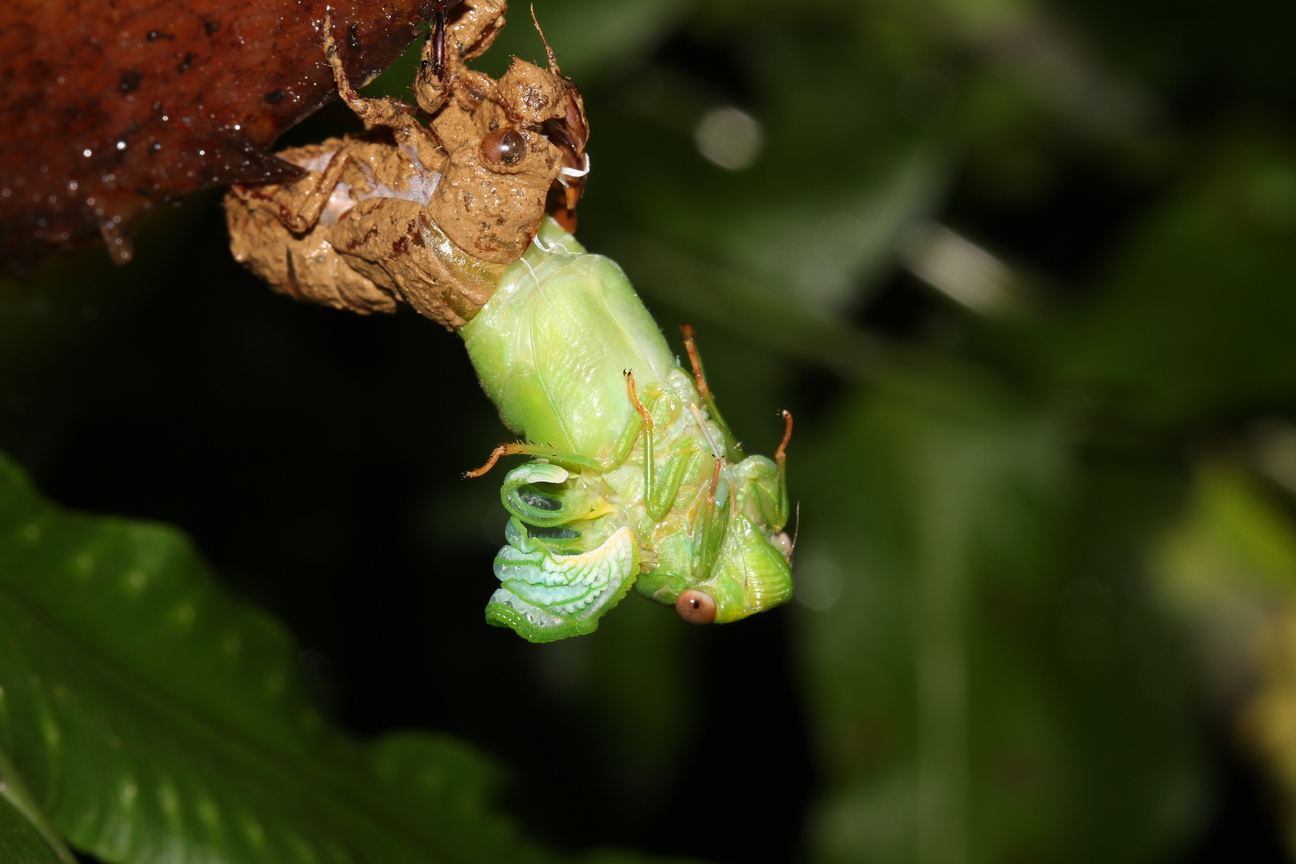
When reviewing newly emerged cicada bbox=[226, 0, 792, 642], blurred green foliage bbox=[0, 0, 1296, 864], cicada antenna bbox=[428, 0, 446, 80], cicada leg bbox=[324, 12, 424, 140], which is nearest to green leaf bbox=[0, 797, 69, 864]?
newly emerged cicada bbox=[226, 0, 792, 642]

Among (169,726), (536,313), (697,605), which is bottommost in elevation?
(169,726)

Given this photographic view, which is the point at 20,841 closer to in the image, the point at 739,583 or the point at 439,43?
the point at 739,583

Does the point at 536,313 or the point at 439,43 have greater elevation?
the point at 439,43

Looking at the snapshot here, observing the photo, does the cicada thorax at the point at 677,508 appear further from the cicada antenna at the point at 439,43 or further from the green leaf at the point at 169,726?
the green leaf at the point at 169,726

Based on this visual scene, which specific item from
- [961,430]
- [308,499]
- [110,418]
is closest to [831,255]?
[961,430]

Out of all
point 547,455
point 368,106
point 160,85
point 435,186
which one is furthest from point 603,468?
point 160,85

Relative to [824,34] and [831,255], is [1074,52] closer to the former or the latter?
[824,34]
